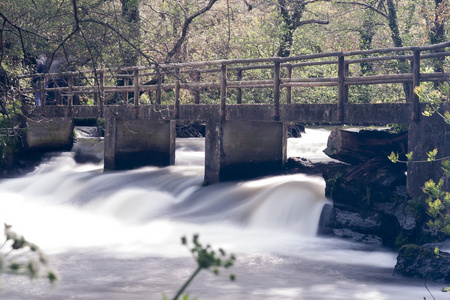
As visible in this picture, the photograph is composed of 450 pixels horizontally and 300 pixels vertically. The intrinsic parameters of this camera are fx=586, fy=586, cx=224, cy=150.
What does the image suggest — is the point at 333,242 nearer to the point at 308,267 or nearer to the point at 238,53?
the point at 308,267


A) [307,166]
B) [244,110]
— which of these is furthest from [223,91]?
[307,166]

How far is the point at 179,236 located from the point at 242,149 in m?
3.74

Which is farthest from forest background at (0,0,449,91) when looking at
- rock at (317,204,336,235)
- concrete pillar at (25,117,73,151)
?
rock at (317,204,336,235)

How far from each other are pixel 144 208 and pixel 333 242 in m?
4.82

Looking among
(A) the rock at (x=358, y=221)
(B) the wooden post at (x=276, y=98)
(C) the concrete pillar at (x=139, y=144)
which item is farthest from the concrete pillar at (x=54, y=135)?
(A) the rock at (x=358, y=221)

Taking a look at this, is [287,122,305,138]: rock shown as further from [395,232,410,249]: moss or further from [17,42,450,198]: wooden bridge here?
[395,232,410,249]: moss

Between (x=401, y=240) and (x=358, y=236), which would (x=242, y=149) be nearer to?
(x=358, y=236)

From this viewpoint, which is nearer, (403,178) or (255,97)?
(403,178)

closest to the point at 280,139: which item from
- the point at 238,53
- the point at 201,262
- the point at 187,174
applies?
the point at 187,174

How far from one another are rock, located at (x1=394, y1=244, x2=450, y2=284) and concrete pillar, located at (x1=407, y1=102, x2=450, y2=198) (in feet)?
4.23

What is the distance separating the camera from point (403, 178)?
33.2 ft

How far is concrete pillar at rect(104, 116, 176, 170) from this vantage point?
16.8 m

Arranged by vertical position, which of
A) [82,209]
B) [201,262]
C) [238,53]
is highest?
[238,53]

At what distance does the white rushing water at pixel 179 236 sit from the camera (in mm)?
7711
